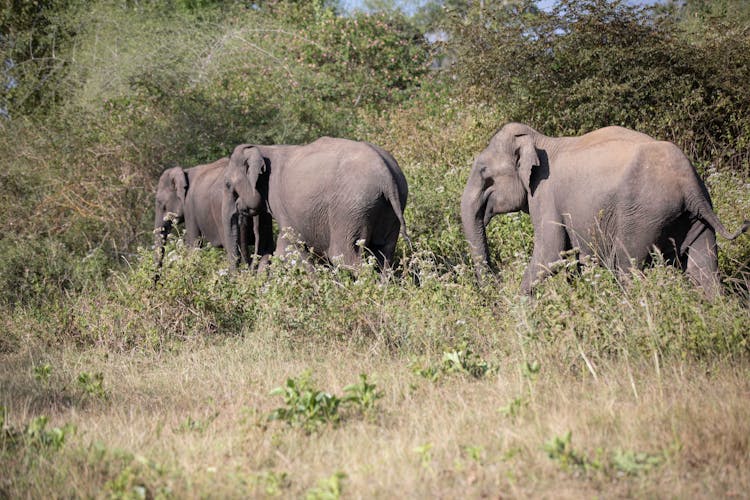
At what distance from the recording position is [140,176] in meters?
15.2

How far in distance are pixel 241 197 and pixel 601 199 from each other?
196 inches

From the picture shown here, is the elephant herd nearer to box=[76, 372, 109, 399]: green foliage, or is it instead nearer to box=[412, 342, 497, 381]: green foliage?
box=[412, 342, 497, 381]: green foliage

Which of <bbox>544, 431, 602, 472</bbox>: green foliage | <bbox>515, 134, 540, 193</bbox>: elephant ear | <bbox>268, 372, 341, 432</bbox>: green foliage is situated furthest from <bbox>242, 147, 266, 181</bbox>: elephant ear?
<bbox>544, 431, 602, 472</bbox>: green foliage

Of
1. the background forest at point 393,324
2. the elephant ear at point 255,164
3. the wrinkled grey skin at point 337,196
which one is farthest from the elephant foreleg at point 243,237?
the wrinkled grey skin at point 337,196

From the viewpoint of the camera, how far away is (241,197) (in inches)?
420

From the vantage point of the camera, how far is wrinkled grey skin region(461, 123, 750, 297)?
6.87 m

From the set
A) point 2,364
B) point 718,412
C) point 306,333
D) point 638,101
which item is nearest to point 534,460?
point 718,412

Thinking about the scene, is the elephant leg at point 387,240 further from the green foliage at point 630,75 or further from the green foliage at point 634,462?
the green foliage at point 634,462

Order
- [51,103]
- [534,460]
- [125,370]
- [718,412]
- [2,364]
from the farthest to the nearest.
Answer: [51,103], [2,364], [125,370], [718,412], [534,460]

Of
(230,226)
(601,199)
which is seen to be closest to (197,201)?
(230,226)

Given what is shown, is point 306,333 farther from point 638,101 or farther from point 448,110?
point 448,110

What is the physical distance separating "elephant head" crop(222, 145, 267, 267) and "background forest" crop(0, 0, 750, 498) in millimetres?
435

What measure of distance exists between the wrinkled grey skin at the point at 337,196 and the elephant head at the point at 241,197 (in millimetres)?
29

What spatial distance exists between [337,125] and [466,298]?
11268 mm
